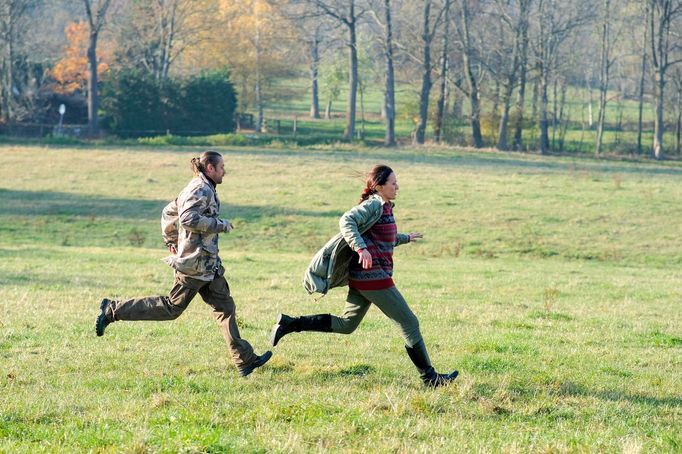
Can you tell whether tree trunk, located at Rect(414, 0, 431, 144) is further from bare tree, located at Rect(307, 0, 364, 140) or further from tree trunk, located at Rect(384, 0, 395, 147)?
bare tree, located at Rect(307, 0, 364, 140)

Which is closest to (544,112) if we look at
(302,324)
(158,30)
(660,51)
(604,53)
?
(604,53)

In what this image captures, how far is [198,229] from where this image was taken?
7840 mm

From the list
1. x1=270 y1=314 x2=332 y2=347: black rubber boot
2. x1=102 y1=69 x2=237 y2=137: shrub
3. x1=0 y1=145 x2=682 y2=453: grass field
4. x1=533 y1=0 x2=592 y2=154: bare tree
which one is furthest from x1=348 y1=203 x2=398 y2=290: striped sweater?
x1=102 y1=69 x2=237 y2=137: shrub

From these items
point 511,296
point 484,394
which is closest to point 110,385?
point 484,394

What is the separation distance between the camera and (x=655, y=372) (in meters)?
9.04

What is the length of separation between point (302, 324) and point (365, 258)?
1.31 metres

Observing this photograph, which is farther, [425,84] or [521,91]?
[425,84]

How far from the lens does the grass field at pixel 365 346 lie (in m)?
6.40

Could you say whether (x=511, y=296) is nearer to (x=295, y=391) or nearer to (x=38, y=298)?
(x=38, y=298)

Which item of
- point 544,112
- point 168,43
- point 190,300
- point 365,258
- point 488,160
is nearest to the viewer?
point 365,258

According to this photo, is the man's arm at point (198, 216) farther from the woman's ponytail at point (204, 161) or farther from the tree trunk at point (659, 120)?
the tree trunk at point (659, 120)

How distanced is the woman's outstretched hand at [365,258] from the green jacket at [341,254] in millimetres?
141

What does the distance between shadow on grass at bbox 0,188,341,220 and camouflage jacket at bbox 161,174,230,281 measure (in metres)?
23.3

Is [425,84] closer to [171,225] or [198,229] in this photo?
[171,225]
